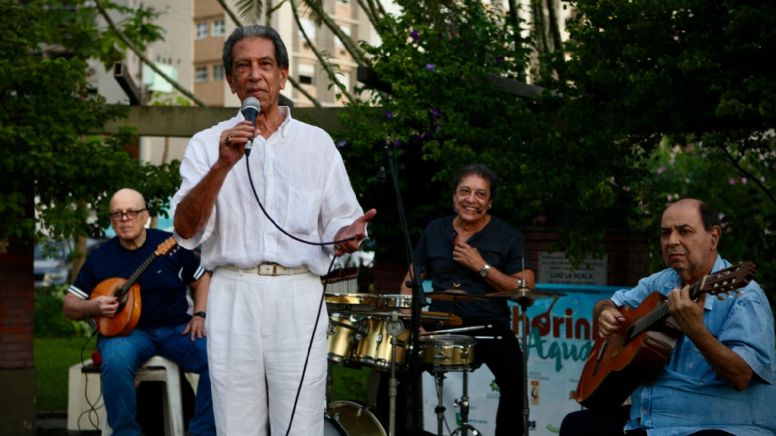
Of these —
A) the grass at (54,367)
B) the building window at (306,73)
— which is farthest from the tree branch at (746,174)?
the building window at (306,73)

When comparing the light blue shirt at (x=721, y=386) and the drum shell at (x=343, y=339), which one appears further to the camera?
the drum shell at (x=343, y=339)

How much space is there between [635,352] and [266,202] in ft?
6.33

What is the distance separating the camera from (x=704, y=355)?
504 centimetres

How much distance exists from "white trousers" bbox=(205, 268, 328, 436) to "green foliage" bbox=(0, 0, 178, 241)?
533 cm

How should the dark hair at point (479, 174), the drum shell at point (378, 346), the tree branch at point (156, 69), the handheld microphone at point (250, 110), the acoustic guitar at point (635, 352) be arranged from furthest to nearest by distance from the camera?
1. the tree branch at point (156, 69)
2. the dark hair at point (479, 174)
3. the drum shell at point (378, 346)
4. the acoustic guitar at point (635, 352)
5. the handheld microphone at point (250, 110)

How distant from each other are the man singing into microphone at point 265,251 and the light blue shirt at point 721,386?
5.63 ft

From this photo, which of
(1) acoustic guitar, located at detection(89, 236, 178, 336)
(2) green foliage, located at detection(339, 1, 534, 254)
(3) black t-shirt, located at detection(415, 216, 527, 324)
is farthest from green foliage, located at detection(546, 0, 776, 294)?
(1) acoustic guitar, located at detection(89, 236, 178, 336)

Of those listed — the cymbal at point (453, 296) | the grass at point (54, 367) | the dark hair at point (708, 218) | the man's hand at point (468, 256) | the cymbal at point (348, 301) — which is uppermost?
the dark hair at point (708, 218)

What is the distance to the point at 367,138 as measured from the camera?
32.1ft

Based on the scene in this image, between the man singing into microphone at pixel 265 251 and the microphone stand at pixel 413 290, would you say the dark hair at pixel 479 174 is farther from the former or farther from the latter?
the man singing into microphone at pixel 265 251

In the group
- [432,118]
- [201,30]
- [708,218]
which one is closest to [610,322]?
[708,218]

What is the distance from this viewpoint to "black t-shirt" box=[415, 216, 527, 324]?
7520 millimetres

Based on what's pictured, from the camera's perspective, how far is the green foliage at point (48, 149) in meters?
9.31

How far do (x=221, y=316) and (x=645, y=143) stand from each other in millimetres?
4919
